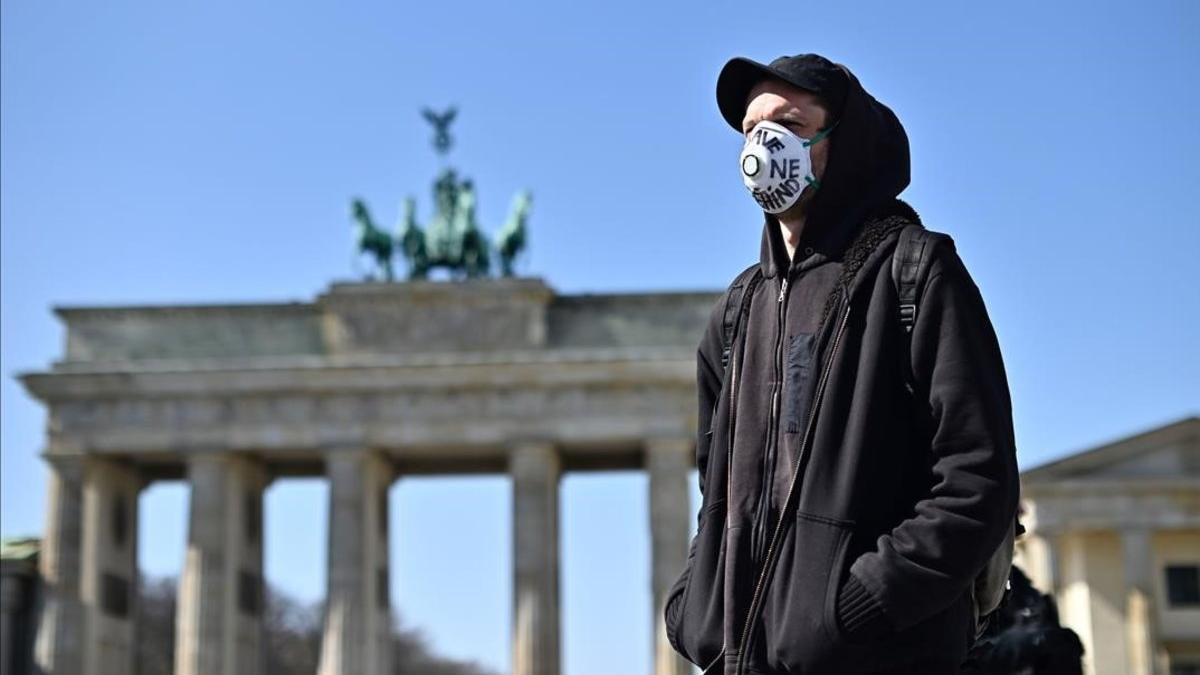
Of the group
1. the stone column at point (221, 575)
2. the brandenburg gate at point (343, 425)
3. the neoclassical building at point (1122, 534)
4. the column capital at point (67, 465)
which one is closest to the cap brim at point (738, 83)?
the neoclassical building at point (1122, 534)

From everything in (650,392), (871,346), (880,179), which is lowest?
(871,346)

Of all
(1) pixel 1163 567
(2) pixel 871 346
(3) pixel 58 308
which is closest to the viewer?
(2) pixel 871 346

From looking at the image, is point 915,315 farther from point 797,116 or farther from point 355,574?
point 355,574

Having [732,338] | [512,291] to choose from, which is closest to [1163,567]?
[512,291]

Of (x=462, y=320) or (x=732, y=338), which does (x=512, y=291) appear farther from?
(x=732, y=338)

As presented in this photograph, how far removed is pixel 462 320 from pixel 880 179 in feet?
175

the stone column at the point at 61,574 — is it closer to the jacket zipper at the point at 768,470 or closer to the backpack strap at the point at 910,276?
the jacket zipper at the point at 768,470

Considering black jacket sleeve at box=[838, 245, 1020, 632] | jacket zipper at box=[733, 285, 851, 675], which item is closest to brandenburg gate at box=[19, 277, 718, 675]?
jacket zipper at box=[733, 285, 851, 675]

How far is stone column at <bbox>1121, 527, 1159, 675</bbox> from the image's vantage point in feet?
172

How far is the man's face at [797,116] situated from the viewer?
508cm

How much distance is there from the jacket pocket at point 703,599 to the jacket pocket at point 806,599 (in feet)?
0.89

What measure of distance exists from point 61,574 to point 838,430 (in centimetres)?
5363

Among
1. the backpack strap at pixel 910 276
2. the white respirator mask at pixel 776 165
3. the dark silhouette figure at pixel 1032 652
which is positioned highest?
the white respirator mask at pixel 776 165

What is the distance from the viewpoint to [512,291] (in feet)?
191
